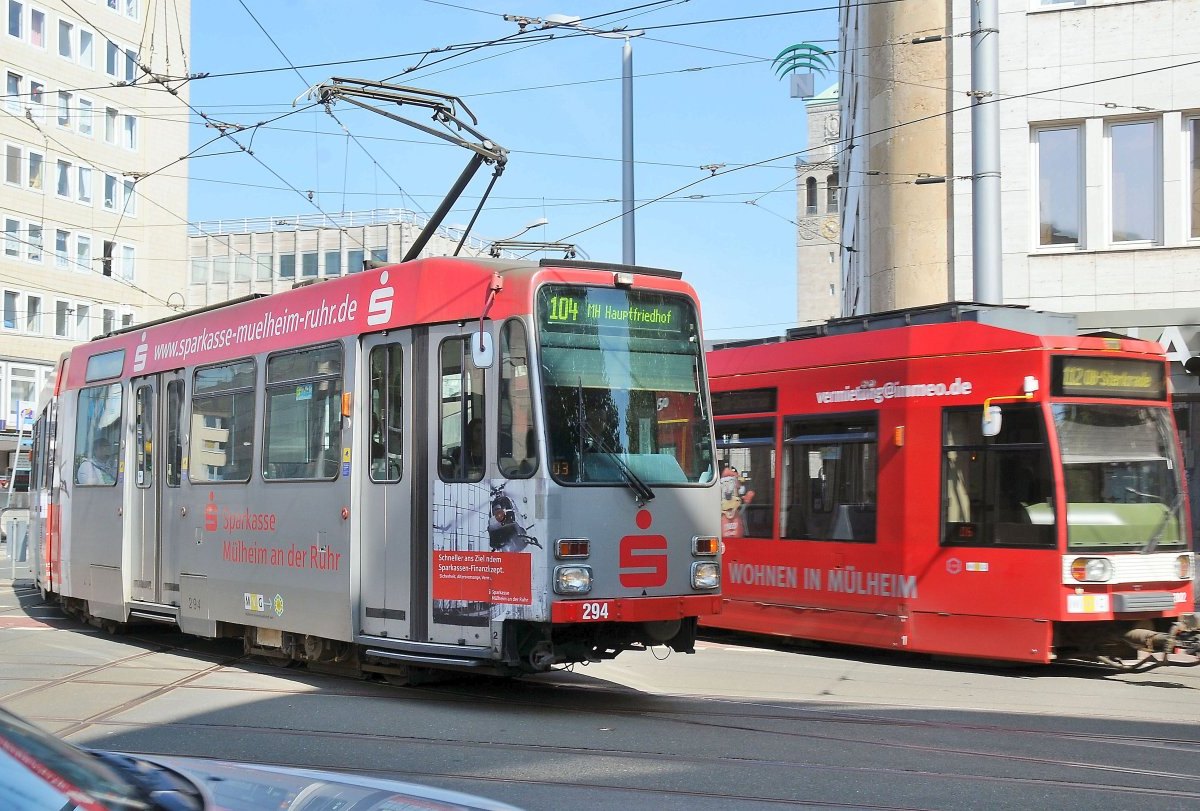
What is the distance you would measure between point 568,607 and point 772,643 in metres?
5.82

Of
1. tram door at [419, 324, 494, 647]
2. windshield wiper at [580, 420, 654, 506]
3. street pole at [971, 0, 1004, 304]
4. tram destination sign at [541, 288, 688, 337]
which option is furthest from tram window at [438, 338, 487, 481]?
street pole at [971, 0, 1004, 304]

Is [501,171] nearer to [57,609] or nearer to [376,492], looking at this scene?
[376,492]

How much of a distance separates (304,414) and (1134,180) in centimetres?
1503

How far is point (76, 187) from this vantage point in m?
46.7

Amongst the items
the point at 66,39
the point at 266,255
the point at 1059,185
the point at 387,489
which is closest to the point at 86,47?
the point at 66,39

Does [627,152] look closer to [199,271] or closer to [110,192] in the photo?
[110,192]

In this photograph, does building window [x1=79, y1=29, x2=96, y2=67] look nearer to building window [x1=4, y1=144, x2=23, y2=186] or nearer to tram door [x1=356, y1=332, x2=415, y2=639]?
building window [x1=4, y1=144, x2=23, y2=186]

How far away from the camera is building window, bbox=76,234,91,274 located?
4753 cm

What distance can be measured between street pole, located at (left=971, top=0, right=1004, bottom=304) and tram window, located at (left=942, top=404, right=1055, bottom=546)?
473cm

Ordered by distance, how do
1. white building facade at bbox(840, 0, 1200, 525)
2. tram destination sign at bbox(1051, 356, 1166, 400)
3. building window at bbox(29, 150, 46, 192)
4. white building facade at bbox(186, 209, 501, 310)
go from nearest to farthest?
tram destination sign at bbox(1051, 356, 1166, 400) < white building facade at bbox(840, 0, 1200, 525) < building window at bbox(29, 150, 46, 192) < white building facade at bbox(186, 209, 501, 310)

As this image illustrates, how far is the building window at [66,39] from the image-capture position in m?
45.8

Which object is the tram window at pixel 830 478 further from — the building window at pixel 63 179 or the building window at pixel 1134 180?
the building window at pixel 63 179

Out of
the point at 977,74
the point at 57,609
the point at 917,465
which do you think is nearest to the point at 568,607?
the point at 917,465

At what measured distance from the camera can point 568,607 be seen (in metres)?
8.45
